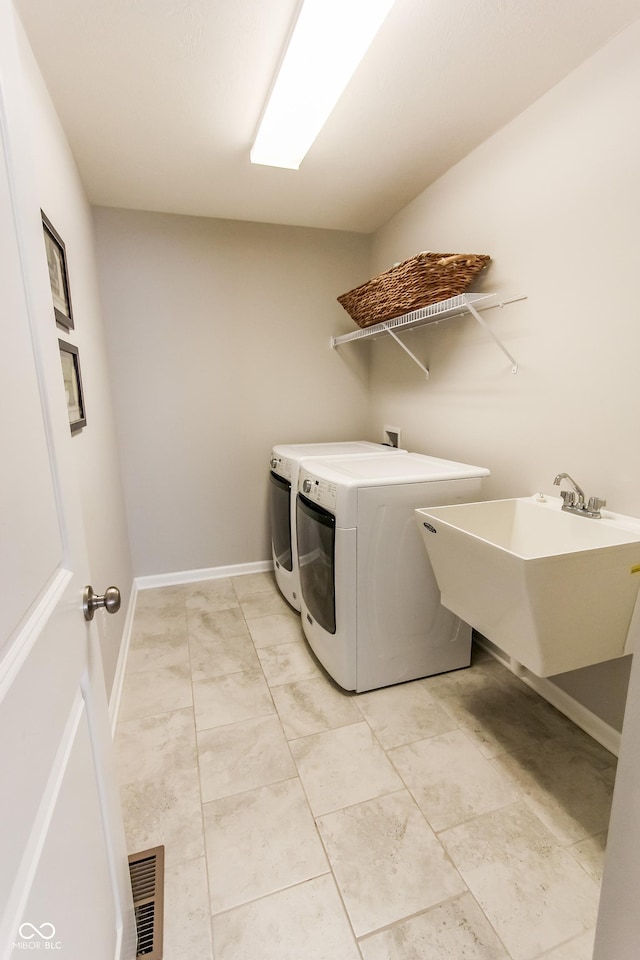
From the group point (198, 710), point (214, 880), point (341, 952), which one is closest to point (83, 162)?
point (198, 710)

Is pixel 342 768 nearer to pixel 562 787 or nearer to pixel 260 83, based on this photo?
pixel 562 787

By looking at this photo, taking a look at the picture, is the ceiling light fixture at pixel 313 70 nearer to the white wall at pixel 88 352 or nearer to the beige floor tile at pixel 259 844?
the white wall at pixel 88 352

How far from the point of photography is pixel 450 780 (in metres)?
1.47

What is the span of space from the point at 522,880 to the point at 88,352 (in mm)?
Answer: 2433

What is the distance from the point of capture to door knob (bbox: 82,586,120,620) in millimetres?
816

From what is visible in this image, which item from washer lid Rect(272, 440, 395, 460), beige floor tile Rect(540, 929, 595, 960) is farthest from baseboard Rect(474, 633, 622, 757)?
washer lid Rect(272, 440, 395, 460)

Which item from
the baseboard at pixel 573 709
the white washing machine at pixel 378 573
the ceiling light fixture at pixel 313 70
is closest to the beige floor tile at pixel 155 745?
the white washing machine at pixel 378 573

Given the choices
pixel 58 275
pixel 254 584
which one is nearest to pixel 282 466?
pixel 254 584

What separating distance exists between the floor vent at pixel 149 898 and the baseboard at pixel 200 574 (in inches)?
72.8

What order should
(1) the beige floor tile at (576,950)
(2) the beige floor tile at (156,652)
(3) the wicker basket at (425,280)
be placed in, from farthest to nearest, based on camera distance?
1. (2) the beige floor tile at (156,652)
2. (3) the wicker basket at (425,280)
3. (1) the beige floor tile at (576,950)

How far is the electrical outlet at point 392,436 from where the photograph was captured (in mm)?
2850

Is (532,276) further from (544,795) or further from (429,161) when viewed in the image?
(544,795)

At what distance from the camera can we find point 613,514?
1493mm

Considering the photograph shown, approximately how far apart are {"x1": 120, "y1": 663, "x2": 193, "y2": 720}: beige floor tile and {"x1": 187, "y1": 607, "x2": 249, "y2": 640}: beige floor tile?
0.88ft
